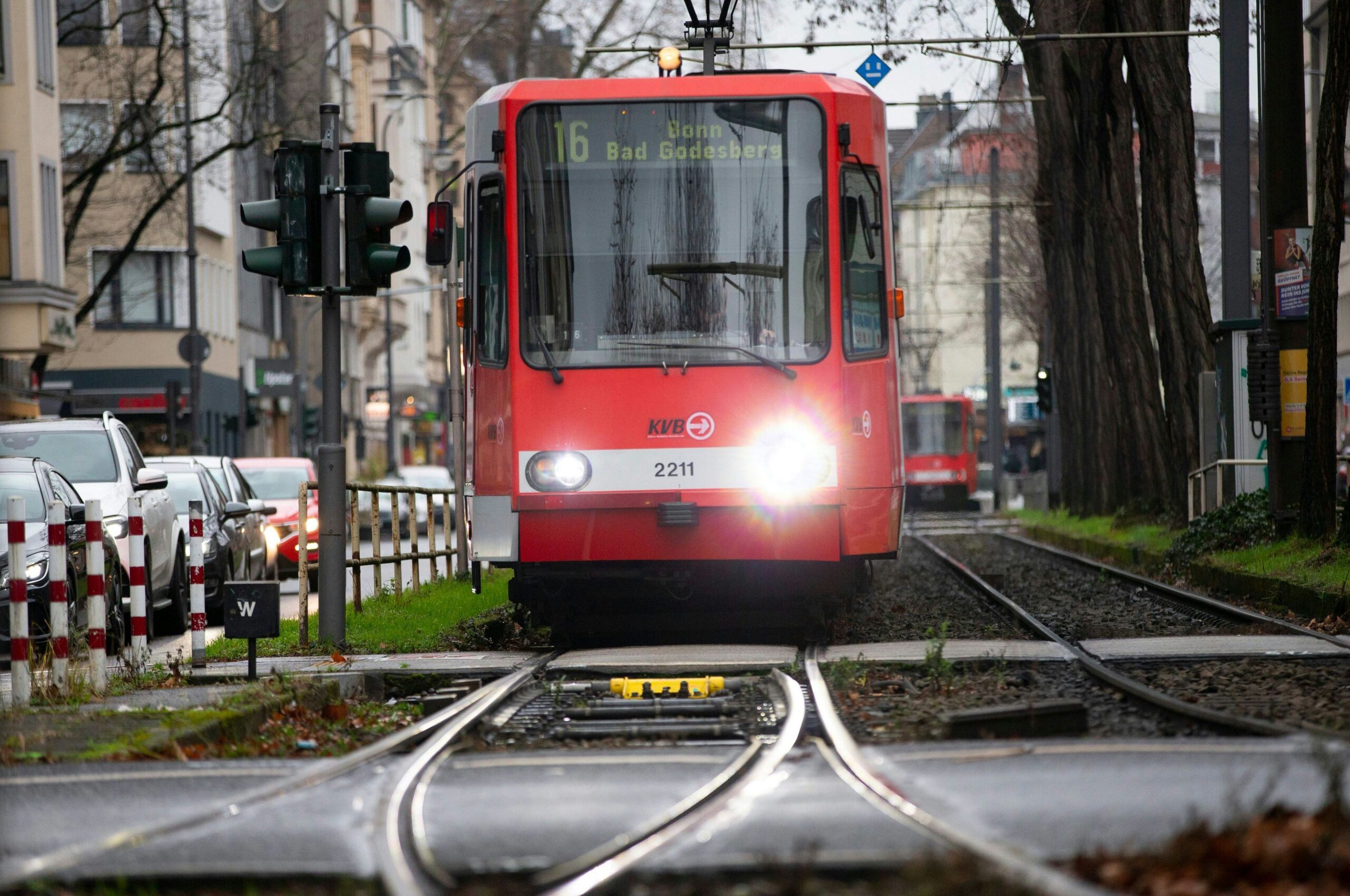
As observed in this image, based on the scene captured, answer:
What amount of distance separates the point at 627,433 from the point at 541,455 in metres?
0.53

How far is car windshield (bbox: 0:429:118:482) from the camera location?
16469mm

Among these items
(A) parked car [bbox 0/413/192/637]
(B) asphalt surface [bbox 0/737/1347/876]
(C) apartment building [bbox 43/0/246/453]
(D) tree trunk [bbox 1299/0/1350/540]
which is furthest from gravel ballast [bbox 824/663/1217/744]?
(C) apartment building [bbox 43/0/246/453]

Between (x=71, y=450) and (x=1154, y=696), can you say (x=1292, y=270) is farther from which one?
(x=71, y=450)

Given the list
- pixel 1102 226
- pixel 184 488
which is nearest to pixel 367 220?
pixel 184 488

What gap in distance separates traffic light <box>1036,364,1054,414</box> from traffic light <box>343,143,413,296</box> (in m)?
31.4

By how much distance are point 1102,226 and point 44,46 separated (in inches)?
777

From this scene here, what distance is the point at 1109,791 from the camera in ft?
20.6

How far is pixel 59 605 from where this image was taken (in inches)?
415

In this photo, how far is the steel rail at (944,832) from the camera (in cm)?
476

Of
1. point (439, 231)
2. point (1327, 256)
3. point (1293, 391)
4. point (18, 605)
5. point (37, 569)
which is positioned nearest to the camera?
point (18, 605)

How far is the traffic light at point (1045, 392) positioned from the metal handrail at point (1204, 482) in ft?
55.3

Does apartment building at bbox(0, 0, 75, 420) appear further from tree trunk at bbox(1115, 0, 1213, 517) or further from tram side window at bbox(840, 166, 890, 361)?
tram side window at bbox(840, 166, 890, 361)

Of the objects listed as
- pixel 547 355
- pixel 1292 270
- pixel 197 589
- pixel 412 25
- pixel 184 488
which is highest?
pixel 412 25

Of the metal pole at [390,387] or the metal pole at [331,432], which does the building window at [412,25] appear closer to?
the metal pole at [390,387]
